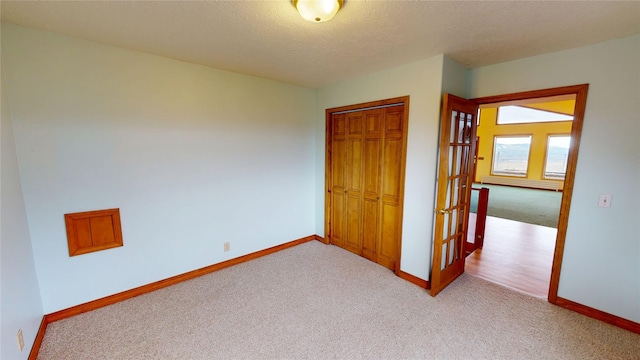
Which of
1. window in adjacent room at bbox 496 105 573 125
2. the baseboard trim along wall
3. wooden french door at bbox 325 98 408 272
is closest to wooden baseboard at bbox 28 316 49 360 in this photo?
the baseboard trim along wall

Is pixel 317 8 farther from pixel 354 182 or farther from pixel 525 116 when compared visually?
pixel 525 116

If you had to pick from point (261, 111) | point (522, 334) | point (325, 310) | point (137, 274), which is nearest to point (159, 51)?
point (261, 111)

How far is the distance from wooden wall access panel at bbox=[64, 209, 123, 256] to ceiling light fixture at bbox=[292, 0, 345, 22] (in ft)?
7.71

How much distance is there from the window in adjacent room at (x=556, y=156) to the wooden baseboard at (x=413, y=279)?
9384 millimetres

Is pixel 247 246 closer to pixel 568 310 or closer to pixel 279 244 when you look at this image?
pixel 279 244

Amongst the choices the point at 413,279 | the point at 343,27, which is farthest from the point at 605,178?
the point at 343,27

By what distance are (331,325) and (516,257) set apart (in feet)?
9.57

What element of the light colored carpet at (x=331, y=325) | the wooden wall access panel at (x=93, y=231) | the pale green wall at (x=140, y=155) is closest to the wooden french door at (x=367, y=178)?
the light colored carpet at (x=331, y=325)

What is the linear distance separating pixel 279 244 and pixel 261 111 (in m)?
1.87

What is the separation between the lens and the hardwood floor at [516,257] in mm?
2787

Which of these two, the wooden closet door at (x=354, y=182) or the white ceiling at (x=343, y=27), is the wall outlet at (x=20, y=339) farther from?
the wooden closet door at (x=354, y=182)

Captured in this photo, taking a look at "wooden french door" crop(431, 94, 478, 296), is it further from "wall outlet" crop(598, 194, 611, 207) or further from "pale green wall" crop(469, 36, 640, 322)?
"wall outlet" crop(598, 194, 611, 207)

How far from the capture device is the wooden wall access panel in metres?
2.13

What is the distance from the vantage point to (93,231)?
7.31 feet
